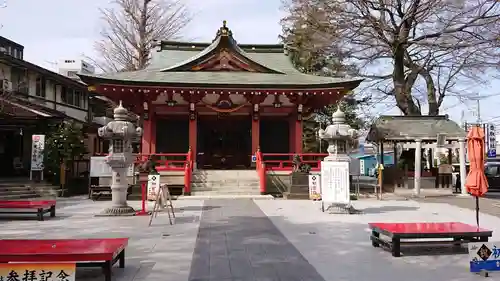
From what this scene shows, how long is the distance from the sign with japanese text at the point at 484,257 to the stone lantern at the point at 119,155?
9.65m

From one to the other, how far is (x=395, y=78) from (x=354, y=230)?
19565mm

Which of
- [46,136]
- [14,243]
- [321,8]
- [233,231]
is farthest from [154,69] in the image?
[14,243]

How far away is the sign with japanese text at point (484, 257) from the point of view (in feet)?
20.0

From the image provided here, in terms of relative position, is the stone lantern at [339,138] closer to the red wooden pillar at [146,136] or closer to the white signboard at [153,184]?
the white signboard at [153,184]

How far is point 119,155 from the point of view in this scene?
12883mm

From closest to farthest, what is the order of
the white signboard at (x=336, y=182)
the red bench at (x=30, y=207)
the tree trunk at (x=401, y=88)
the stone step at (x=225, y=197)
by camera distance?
1. the red bench at (x=30, y=207)
2. the white signboard at (x=336, y=182)
3. the stone step at (x=225, y=197)
4. the tree trunk at (x=401, y=88)

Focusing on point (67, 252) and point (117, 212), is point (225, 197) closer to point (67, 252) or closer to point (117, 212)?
point (117, 212)

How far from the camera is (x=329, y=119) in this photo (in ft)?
107

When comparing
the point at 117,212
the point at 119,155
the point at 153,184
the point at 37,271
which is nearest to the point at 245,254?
the point at 37,271

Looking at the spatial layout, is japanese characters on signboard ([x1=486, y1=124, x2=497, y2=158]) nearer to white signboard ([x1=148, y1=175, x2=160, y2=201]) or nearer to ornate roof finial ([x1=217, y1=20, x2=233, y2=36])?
ornate roof finial ([x1=217, y1=20, x2=233, y2=36])

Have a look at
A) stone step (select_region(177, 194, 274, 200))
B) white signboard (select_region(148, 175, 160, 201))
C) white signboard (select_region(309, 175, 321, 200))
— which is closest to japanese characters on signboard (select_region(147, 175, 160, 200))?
white signboard (select_region(148, 175, 160, 201))

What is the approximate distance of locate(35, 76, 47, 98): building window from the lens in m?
27.8

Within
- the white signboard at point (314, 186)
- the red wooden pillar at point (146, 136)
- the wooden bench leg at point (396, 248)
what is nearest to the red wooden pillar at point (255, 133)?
the white signboard at point (314, 186)

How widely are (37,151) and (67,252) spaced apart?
16.2 m
